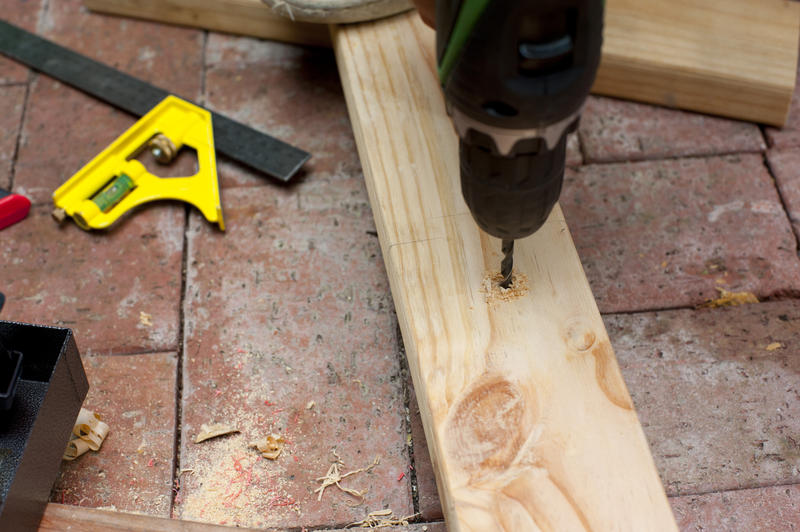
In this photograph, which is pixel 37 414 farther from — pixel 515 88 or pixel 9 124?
pixel 9 124

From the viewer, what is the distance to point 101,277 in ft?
6.35

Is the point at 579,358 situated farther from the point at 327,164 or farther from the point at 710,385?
the point at 327,164

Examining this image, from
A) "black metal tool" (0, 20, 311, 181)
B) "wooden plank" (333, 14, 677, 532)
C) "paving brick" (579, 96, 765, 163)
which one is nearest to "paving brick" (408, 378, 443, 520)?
"wooden plank" (333, 14, 677, 532)

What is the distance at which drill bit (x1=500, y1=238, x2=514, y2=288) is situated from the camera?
1375mm

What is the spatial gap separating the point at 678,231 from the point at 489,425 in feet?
3.01

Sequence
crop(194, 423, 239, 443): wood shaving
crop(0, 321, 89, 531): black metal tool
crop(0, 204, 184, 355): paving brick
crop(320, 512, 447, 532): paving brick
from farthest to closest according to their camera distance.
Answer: crop(0, 204, 184, 355): paving brick, crop(194, 423, 239, 443): wood shaving, crop(320, 512, 447, 532): paving brick, crop(0, 321, 89, 531): black metal tool

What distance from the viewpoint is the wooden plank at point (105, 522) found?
1.44 meters

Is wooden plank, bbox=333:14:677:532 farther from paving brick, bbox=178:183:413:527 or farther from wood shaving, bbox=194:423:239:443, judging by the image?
wood shaving, bbox=194:423:239:443

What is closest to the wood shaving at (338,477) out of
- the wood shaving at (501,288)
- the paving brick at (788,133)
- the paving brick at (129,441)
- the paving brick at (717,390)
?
the paving brick at (129,441)

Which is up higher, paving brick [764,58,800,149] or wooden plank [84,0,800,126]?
wooden plank [84,0,800,126]

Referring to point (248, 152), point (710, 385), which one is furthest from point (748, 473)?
point (248, 152)

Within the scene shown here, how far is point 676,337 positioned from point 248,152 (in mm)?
1154

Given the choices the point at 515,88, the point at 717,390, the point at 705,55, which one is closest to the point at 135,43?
the point at 705,55

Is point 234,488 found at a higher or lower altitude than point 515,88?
lower
